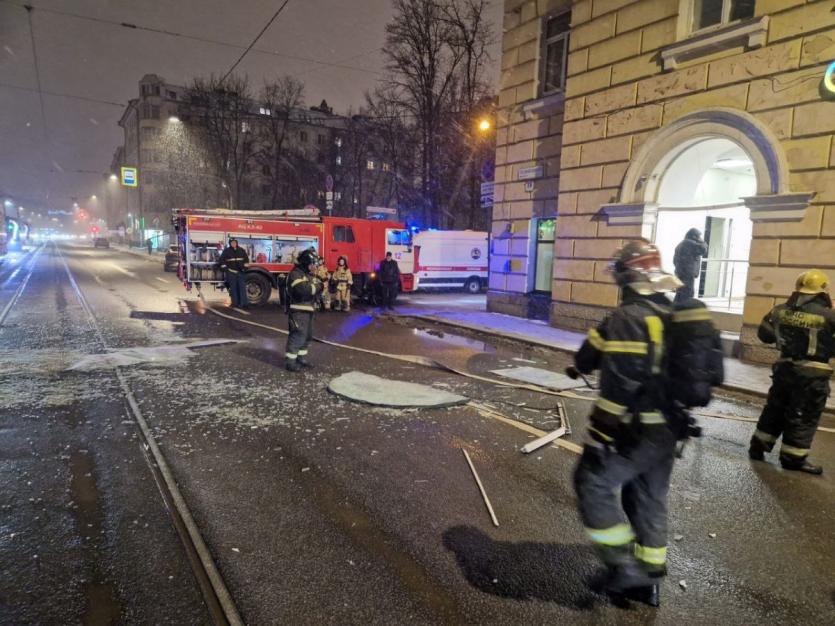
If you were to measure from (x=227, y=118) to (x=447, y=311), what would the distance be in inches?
1337

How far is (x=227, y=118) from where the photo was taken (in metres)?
40.9

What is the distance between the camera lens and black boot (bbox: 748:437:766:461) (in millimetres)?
4777

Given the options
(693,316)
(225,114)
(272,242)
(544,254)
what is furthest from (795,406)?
(225,114)

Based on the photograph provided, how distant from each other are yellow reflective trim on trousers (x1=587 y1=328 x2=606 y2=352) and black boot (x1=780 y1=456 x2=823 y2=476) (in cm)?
320

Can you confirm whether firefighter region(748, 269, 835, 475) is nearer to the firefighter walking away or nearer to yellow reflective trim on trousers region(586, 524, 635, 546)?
the firefighter walking away

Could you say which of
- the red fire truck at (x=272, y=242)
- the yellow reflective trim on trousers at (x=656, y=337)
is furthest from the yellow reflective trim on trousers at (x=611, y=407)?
the red fire truck at (x=272, y=242)

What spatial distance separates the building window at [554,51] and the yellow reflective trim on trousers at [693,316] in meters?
11.7

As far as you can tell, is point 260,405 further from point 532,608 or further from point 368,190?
point 368,190

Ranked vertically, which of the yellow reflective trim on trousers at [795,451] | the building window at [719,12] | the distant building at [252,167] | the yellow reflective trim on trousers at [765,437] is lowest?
the yellow reflective trim on trousers at [795,451]

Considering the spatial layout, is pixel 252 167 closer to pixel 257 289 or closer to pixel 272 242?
pixel 272 242

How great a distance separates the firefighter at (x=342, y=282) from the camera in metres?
15.2

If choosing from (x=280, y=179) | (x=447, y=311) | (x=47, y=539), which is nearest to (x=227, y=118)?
(x=280, y=179)

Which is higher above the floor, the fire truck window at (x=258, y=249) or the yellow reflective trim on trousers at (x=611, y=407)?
the fire truck window at (x=258, y=249)

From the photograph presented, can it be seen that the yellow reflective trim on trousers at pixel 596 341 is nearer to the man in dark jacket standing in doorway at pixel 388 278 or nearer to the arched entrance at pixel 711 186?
the arched entrance at pixel 711 186
